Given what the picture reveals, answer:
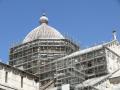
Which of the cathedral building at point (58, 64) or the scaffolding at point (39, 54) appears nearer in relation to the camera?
the cathedral building at point (58, 64)

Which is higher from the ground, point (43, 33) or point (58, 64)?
point (43, 33)

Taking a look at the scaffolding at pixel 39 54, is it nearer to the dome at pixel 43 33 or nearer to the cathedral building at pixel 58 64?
the cathedral building at pixel 58 64

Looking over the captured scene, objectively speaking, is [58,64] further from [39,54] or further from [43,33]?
[43,33]

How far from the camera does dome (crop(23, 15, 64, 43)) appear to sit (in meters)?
46.4

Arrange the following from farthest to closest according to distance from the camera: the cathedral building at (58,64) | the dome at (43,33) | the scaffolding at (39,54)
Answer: the dome at (43,33)
the scaffolding at (39,54)
the cathedral building at (58,64)

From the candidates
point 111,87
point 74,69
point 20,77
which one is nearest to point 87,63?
point 74,69

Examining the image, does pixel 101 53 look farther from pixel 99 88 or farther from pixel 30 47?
pixel 30 47

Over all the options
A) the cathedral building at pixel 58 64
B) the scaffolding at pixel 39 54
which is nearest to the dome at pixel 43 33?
the cathedral building at pixel 58 64

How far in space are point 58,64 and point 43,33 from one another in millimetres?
7156

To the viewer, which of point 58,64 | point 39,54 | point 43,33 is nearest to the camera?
point 58,64

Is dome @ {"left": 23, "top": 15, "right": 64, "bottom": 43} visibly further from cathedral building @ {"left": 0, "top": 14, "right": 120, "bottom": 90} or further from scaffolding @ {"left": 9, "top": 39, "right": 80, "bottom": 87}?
scaffolding @ {"left": 9, "top": 39, "right": 80, "bottom": 87}

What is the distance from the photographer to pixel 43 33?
4716cm

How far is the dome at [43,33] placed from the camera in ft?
152

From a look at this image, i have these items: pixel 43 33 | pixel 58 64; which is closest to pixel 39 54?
pixel 58 64
